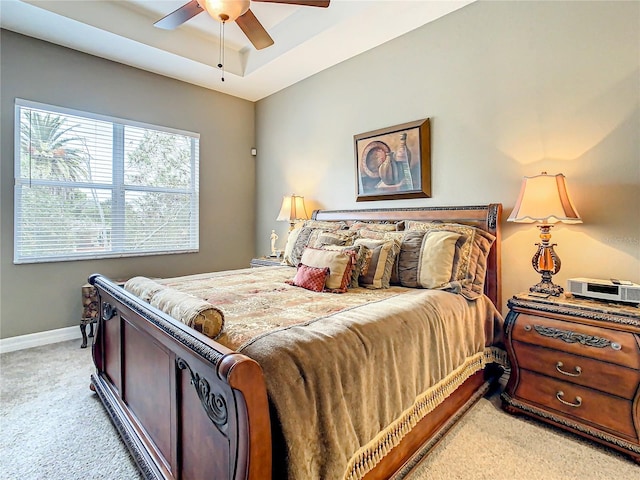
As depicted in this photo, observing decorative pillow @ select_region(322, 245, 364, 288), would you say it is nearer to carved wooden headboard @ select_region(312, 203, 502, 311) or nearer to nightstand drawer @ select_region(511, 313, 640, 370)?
carved wooden headboard @ select_region(312, 203, 502, 311)

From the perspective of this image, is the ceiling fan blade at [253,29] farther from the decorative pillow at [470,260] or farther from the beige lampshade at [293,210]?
the decorative pillow at [470,260]

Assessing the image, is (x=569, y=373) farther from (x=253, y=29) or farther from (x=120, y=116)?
(x=120, y=116)

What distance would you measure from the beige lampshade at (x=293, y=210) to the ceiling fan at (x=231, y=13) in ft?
5.70

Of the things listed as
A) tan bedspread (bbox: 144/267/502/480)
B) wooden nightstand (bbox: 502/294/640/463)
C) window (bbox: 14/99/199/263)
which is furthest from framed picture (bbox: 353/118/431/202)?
window (bbox: 14/99/199/263)

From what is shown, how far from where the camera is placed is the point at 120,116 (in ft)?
12.2

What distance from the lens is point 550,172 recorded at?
2.31 metres

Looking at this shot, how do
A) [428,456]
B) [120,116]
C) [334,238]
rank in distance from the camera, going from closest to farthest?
[428,456], [334,238], [120,116]

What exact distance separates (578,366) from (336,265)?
4.82 ft

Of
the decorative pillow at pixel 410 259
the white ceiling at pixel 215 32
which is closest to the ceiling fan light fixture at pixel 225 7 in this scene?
→ the white ceiling at pixel 215 32

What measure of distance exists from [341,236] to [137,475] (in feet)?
6.34

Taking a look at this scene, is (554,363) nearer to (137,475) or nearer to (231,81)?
(137,475)

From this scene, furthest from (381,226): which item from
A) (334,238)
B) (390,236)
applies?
(334,238)

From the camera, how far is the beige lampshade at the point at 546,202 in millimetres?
1978

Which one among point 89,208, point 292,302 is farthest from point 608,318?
point 89,208
